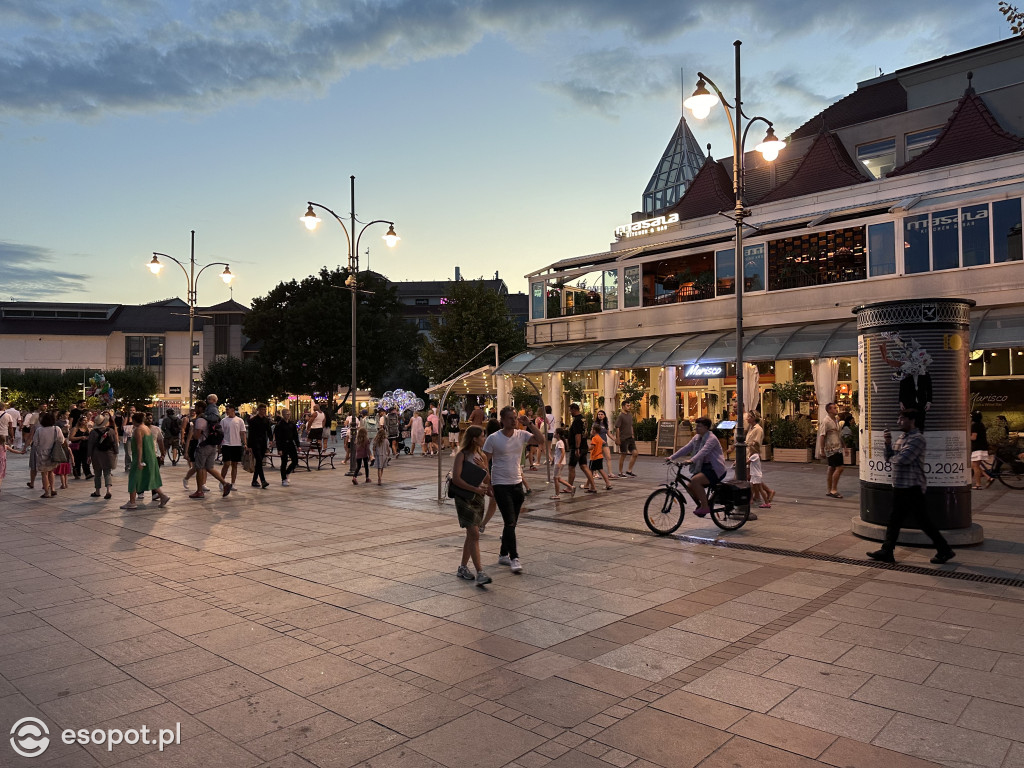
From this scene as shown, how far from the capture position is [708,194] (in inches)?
1409

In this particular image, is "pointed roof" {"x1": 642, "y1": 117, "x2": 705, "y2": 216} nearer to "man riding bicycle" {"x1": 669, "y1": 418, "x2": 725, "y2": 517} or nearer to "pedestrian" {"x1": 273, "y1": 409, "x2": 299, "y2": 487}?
"pedestrian" {"x1": 273, "y1": 409, "x2": 299, "y2": 487}

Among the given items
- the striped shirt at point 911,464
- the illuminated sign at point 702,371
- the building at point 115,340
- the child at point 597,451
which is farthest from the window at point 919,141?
the building at point 115,340

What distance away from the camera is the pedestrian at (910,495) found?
8.29m

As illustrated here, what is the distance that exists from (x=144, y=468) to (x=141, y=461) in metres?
0.16

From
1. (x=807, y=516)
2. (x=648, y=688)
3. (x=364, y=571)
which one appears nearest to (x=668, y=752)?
(x=648, y=688)

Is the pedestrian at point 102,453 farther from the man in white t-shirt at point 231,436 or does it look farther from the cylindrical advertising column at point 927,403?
the cylindrical advertising column at point 927,403

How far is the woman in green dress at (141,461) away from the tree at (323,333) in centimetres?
3672

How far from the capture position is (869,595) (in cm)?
705

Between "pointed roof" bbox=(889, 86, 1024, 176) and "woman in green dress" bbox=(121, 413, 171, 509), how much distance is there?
86.6 feet

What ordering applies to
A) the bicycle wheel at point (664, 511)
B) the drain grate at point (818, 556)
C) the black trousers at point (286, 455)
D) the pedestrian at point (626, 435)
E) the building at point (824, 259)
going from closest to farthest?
1. the drain grate at point (818, 556)
2. the bicycle wheel at point (664, 511)
3. the black trousers at point (286, 455)
4. the pedestrian at point (626, 435)
5. the building at point (824, 259)

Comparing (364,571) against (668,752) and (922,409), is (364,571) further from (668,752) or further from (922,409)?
(922,409)

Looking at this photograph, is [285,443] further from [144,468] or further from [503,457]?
[503,457]

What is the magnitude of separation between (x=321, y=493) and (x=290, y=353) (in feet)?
121

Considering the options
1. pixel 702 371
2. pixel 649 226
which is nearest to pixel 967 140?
pixel 702 371
